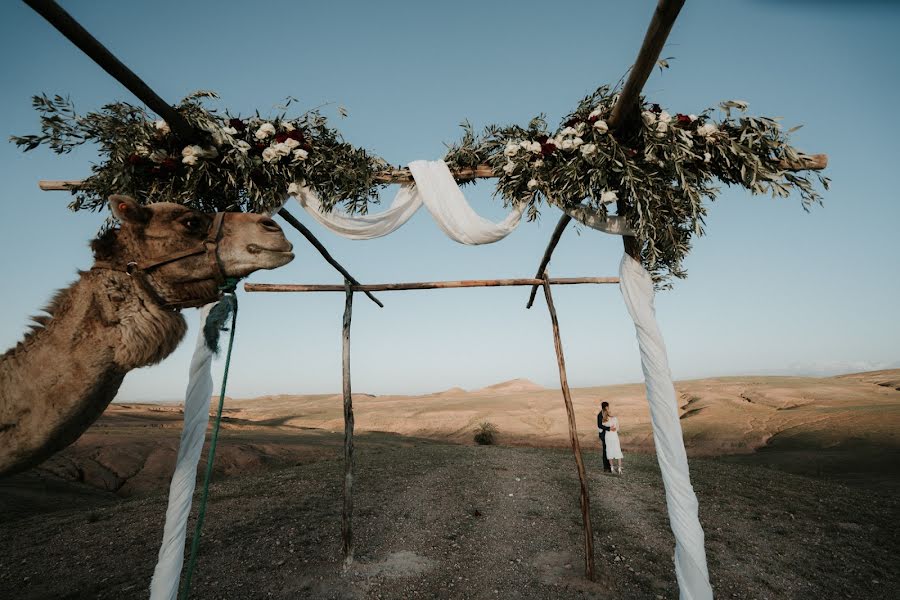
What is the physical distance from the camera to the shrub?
21.9 metres

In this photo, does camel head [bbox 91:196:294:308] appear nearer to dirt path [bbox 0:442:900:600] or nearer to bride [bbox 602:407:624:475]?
dirt path [bbox 0:442:900:600]

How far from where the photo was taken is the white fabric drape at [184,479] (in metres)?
3.88

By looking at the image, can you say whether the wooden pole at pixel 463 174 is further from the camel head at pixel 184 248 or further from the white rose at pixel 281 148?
the camel head at pixel 184 248

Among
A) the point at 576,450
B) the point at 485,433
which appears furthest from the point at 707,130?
the point at 485,433

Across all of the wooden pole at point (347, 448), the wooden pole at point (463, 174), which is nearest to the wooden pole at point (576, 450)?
the wooden pole at point (463, 174)

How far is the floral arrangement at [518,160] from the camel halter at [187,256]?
1.76 m

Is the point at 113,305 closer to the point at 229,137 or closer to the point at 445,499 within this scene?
the point at 229,137

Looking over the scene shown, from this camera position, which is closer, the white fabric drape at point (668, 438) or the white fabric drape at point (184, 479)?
the white fabric drape at point (184, 479)

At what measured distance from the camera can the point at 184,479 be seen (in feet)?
13.9

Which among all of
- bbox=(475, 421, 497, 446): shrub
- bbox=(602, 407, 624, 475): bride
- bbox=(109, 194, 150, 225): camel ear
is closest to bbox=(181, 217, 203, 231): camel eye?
bbox=(109, 194, 150, 225): camel ear

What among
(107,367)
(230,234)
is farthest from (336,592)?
(230,234)

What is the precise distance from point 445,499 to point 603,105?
7561 mm

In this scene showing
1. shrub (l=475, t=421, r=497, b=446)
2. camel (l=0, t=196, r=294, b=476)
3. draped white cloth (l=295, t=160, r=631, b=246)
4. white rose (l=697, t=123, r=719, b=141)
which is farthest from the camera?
shrub (l=475, t=421, r=497, b=446)

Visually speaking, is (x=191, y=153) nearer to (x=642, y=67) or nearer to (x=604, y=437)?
(x=642, y=67)
